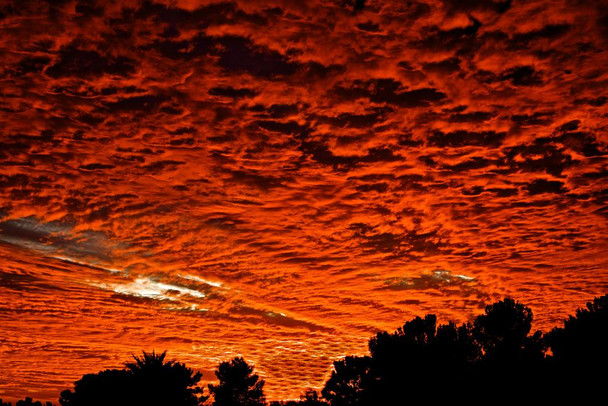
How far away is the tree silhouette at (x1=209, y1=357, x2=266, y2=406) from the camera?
6266cm

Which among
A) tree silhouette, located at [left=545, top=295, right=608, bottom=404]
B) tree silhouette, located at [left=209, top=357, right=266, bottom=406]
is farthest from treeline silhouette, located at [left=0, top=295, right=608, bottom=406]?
tree silhouette, located at [left=209, top=357, right=266, bottom=406]

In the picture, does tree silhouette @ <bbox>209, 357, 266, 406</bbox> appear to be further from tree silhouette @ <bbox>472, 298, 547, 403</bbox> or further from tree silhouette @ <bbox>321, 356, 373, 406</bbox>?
tree silhouette @ <bbox>472, 298, 547, 403</bbox>

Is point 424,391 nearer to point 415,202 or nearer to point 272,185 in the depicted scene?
point 415,202

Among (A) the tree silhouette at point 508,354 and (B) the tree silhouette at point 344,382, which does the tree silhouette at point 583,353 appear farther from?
(B) the tree silhouette at point 344,382

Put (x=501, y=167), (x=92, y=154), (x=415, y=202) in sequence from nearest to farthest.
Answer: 1. (x=92, y=154)
2. (x=501, y=167)
3. (x=415, y=202)

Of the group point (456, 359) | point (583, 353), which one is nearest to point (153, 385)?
point (456, 359)

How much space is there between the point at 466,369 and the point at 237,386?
3608 cm

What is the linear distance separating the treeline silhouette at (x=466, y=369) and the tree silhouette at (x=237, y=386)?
22178 millimetres

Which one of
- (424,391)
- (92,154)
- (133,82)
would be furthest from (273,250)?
(424,391)

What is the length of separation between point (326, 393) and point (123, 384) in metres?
40.0

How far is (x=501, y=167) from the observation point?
1639 centimetres

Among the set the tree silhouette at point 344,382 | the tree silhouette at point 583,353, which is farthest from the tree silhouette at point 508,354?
the tree silhouette at point 344,382

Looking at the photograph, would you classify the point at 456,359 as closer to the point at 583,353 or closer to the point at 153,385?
the point at 583,353

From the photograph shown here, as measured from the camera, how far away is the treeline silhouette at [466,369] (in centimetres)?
2742
